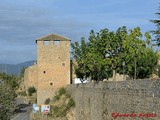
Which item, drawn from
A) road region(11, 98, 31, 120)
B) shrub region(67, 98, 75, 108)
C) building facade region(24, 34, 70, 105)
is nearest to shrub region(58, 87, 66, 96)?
building facade region(24, 34, 70, 105)

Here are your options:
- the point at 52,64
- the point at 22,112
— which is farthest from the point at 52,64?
the point at 22,112

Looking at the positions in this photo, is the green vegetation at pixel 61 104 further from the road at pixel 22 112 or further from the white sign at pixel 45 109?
the road at pixel 22 112

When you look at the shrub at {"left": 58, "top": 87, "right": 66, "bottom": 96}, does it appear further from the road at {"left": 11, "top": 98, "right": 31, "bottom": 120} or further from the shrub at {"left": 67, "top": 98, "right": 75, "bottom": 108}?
the shrub at {"left": 67, "top": 98, "right": 75, "bottom": 108}

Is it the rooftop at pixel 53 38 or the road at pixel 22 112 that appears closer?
the rooftop at pixel 53 38

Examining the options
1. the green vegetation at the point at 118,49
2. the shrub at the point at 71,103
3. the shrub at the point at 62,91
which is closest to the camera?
the green vegetation at the point at 118,49

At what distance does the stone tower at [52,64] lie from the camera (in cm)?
5888

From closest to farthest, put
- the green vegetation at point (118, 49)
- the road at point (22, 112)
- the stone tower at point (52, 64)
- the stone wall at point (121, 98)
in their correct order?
the stone wall at point (121, 98) → the green vegetation at point (118, 49) → the stone tower at point (52, 64) → the road at point (22, 112)

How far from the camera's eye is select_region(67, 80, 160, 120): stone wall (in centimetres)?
1575

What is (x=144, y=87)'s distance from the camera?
16719 millimetres

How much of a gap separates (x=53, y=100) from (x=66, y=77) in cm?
369

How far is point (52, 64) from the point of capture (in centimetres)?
5894

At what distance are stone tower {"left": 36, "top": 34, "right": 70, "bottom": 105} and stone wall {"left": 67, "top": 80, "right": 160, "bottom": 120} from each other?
917 inches

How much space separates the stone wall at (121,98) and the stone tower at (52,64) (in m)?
23.3

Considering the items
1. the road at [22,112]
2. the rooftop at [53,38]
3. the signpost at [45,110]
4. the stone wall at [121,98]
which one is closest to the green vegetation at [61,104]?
the signpost at [45,110]
